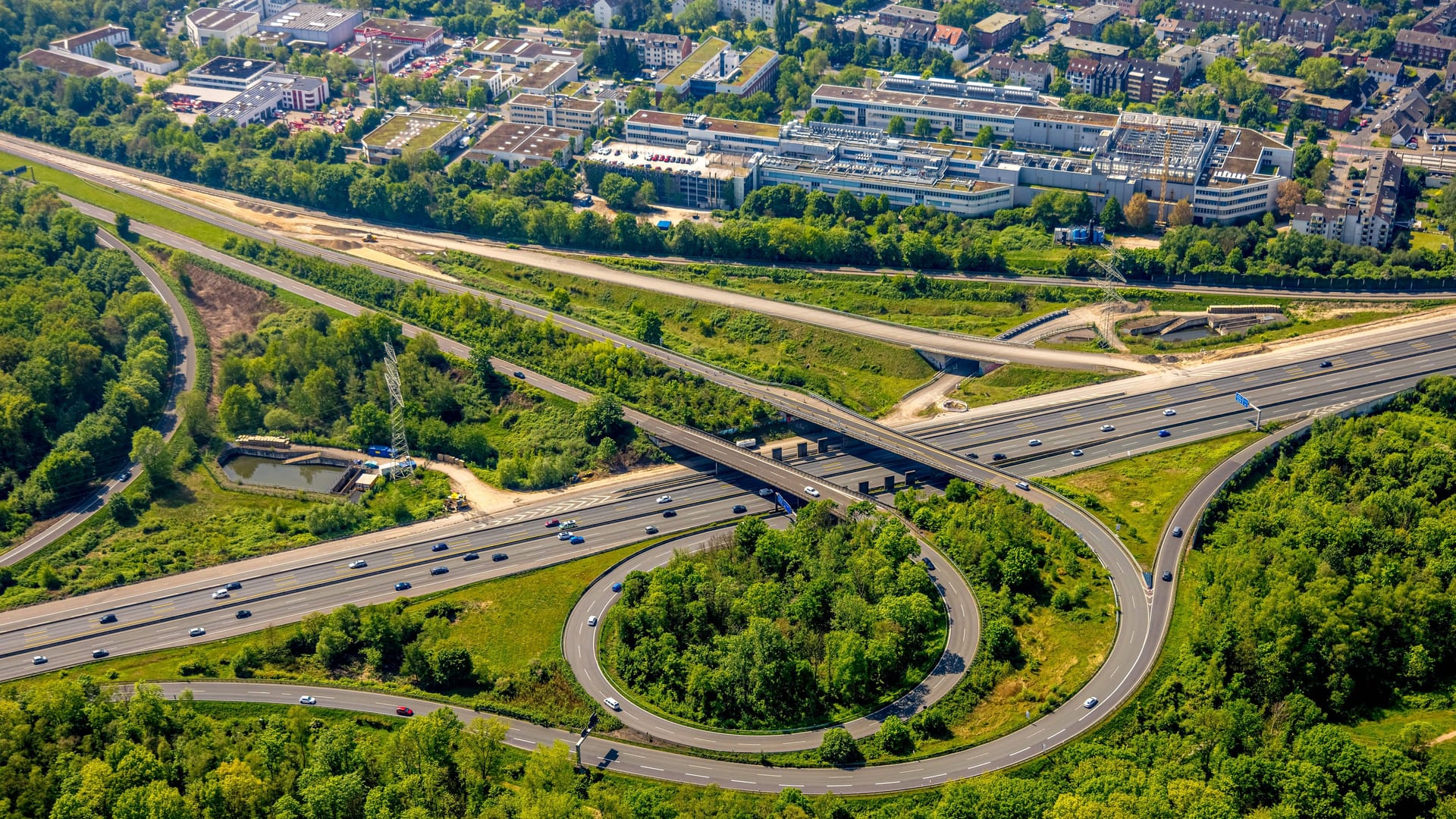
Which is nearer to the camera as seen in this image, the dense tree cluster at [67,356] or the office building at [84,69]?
the dense tree cluster at [67,356]

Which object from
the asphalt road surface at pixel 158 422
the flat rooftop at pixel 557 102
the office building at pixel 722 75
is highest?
the office building at pixel 722 75

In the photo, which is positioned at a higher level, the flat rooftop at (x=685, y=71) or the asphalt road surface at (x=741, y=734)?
the flat rooftop at (x=685, y=71)

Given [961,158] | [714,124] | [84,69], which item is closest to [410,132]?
[714,124]

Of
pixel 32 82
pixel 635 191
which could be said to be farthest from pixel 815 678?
pixel 32 82

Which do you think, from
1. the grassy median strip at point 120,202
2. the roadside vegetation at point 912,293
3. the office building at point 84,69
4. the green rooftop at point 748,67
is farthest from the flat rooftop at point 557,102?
the office building at point 84,69

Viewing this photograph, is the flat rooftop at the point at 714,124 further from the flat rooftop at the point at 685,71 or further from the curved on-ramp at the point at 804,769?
the curved on-ramp at the point at 804,769

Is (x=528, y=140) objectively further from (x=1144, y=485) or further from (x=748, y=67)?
(x=1144, y=485)
